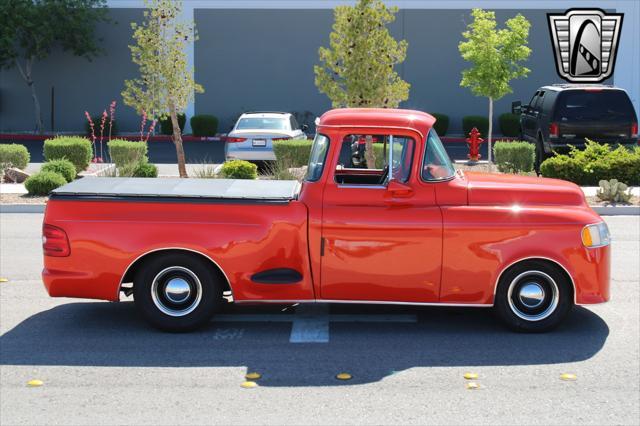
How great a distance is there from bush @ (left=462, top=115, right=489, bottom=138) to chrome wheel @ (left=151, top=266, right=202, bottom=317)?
2523 cm

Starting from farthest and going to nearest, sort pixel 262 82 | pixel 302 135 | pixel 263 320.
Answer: pixel 262 82
pixel 302 135
pixel 263 320

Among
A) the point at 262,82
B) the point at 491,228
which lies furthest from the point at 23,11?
the point at 491,228

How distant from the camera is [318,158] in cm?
909

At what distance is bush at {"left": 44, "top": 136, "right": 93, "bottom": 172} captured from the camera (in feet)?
74.1

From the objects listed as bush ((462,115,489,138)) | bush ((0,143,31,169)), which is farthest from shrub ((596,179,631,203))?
bush ((462,115,489,138))

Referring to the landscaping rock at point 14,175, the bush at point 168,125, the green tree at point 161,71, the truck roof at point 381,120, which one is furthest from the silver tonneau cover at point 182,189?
the bush at point 168,125

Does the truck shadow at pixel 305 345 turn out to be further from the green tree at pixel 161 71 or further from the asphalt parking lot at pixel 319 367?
the green tree at pixel 161 71

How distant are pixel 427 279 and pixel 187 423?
111 inches

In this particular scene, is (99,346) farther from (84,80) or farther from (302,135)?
(84,80)

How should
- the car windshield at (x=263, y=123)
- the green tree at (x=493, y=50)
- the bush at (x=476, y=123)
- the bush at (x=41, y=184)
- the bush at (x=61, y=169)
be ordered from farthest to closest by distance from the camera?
the bush at (x=476, y=123)
the car windshield at (x=263, y=123)
the green tree at (x=493, y=50)
the bush at (x=61, y=169)
the bush at (x=41, y=184)

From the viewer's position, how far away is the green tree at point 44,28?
32.2m

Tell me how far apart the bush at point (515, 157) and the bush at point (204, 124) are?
44.7 ft

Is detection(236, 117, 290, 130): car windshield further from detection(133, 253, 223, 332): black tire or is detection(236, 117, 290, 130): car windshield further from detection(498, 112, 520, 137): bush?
detection(133, 253, 223, 332): black tire

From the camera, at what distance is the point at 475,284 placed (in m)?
8.79
